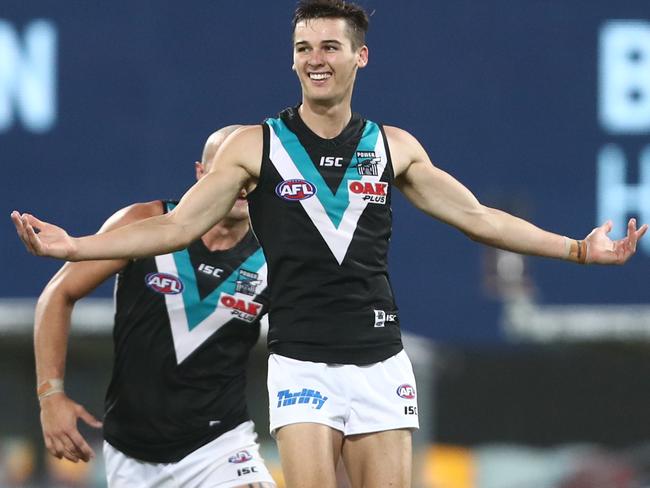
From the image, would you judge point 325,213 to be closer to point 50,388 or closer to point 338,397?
point 338,397

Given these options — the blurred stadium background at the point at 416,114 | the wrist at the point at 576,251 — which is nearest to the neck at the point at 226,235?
the wrist at the point at 576,251

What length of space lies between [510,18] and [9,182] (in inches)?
126

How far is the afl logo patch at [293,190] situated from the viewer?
5.30m

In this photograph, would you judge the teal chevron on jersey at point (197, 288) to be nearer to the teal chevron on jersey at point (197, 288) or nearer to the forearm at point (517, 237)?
the teal chevron on jersey at point (197, 288)

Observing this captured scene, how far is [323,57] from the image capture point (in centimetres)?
537

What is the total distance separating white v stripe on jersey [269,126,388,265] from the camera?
529 centimetres

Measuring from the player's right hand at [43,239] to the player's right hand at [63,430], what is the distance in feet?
3.44

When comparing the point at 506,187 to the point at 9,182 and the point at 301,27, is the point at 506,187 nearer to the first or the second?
the point at 9,182

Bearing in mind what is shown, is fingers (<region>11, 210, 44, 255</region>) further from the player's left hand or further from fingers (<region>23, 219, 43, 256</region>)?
the player's left hand

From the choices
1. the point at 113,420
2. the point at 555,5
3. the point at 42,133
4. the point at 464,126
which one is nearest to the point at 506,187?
the point at 464,126

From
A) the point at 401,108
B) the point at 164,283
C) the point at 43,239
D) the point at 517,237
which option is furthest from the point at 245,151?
the point at 401,108

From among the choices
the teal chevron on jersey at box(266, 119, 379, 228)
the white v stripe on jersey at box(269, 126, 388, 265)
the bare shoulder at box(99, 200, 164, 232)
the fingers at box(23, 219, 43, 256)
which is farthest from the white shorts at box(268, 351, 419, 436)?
the bare shoulder at box(99, 200, 164, 232)

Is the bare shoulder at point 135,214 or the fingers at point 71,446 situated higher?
the bare shoulder at point 135,214

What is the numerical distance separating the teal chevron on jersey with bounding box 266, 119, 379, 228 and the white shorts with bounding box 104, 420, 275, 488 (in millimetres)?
1234
